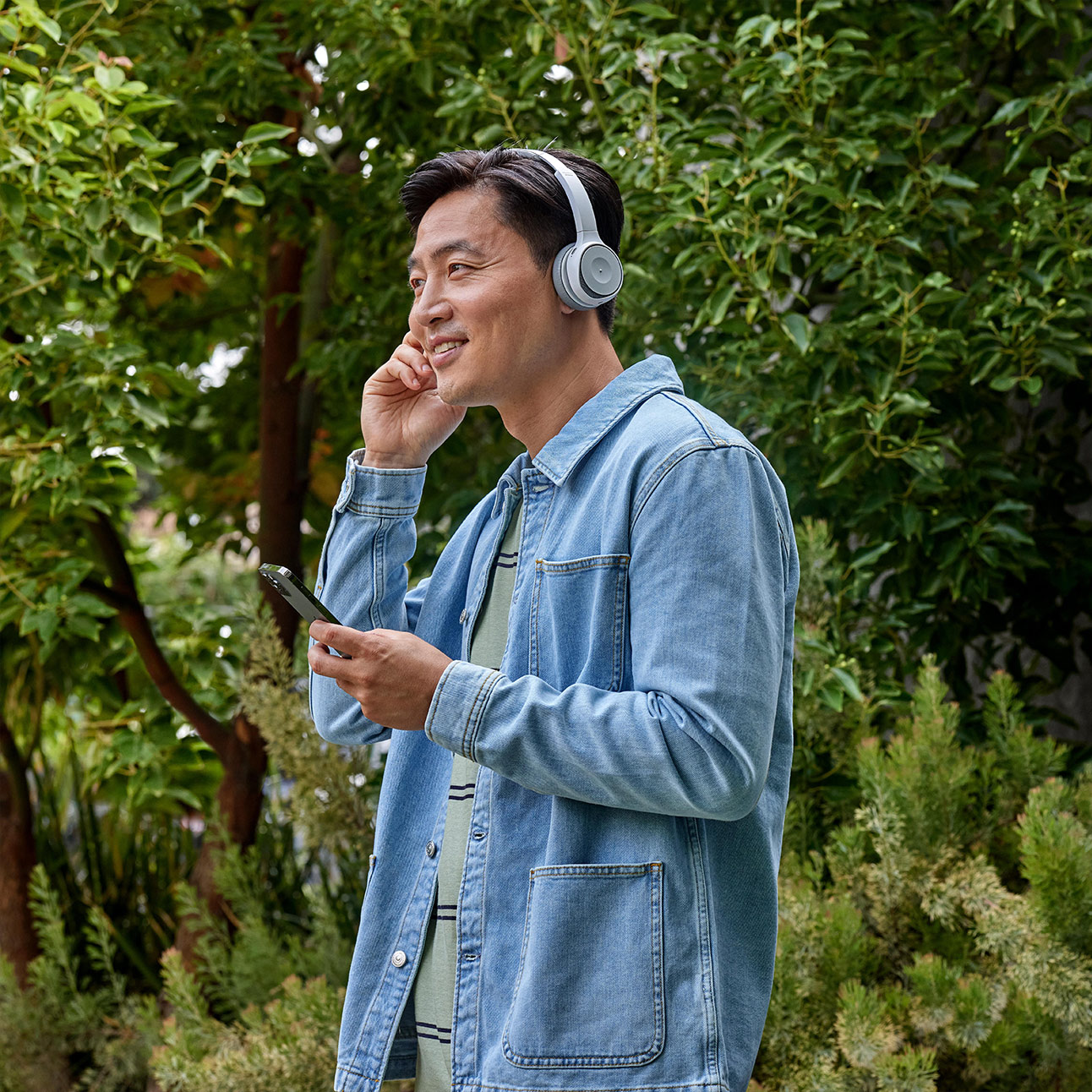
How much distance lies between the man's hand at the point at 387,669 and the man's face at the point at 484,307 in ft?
1.00

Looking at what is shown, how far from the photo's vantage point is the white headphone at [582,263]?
124 cm

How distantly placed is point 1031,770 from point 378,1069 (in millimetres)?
1547

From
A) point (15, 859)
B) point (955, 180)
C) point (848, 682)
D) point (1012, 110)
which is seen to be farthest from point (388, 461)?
point (15, 859)

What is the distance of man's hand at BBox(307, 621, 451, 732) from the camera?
3.65ft

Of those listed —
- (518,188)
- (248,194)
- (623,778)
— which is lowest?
(623,778)

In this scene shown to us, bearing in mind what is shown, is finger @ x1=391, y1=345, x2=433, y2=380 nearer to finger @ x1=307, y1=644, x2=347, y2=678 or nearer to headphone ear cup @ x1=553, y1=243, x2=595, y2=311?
headphone ear cup @ x1=553, y1=243, x2=595, y2=311

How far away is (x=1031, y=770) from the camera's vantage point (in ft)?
7.66

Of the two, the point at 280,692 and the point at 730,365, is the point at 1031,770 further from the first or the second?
the point at 280,692

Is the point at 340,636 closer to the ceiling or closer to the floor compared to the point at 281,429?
closer to the floor

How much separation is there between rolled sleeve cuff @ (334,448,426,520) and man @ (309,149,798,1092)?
0.02 meters

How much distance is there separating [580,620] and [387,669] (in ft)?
0.62

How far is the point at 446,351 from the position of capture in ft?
4.24

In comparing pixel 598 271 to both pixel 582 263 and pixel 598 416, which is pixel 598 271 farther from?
pixel 598 416

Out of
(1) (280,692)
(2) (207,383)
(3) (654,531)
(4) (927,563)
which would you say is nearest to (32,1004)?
(1) (280,692)
